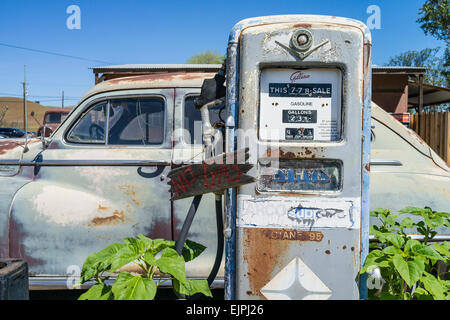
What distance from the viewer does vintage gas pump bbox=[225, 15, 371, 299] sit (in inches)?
74.2

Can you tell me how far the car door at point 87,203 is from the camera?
9.30 feet

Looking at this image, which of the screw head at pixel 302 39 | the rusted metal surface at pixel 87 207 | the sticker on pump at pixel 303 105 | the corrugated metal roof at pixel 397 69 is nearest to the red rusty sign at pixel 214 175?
the sticker on pump at pixel 303 105

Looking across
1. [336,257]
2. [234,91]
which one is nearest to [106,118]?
[234,91]

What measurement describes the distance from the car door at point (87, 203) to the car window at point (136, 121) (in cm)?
10

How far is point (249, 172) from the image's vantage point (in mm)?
1905

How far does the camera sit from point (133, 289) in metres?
1.75

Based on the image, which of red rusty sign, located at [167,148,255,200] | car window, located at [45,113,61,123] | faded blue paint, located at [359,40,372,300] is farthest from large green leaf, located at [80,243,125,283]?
car window, located at [45,113,61,123]

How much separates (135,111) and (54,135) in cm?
68

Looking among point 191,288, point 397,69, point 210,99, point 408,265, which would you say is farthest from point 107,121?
point 397,69

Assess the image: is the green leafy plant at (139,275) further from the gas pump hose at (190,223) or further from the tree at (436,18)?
the tree at (436,18)

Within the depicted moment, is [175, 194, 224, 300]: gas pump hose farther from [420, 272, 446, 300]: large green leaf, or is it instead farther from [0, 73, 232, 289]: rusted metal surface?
[420, 272, 446, 300]: large green leaf

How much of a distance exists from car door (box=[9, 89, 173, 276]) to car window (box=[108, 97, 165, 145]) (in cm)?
10

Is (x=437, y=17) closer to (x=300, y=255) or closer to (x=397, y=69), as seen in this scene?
(x=397, y=69)

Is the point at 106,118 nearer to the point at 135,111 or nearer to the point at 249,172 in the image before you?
the point at 135,111
